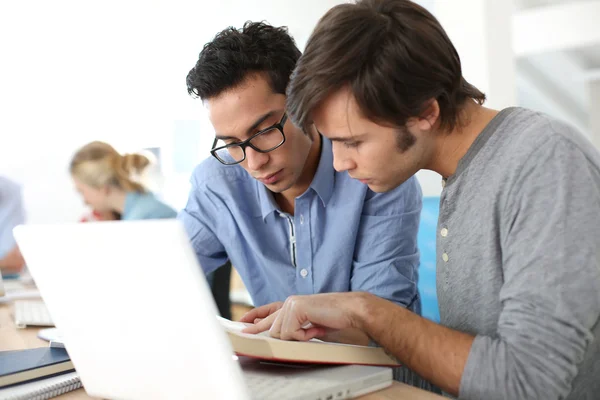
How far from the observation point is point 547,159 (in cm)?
95

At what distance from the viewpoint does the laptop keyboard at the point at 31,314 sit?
63.5 inches

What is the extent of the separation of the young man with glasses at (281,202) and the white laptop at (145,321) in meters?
0.56

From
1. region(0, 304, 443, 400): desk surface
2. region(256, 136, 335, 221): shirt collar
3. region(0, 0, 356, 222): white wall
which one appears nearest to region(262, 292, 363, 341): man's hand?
region(0, 304, 443, 400): desk surface

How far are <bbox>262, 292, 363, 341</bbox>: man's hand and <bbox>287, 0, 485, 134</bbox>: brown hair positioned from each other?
0.31m

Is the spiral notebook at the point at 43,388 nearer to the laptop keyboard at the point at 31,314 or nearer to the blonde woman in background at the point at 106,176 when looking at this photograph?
the laptop keyboard at the point at 31,314

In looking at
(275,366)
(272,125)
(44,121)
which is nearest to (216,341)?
(275,366)

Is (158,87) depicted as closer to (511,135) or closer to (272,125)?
(272,125)

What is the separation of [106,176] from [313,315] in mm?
2785

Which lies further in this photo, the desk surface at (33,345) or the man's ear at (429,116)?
the man's ear at (429,116)

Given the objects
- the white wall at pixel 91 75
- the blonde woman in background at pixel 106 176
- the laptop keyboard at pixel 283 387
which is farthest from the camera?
the white wall at pixel 91 75

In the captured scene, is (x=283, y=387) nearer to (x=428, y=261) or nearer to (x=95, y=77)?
(x=428, y=261)

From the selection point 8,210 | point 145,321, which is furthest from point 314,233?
point 8,210

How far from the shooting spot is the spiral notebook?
0.99 metres

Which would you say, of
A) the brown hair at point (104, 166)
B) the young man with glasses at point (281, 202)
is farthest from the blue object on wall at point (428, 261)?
the brown hair at point (104, 166)
